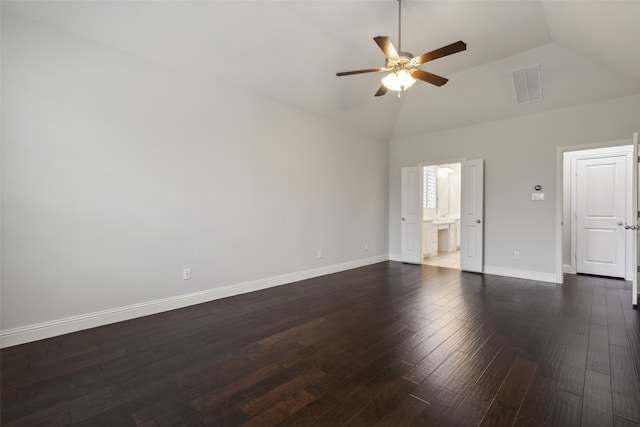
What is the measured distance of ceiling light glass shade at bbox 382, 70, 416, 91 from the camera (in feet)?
9.50

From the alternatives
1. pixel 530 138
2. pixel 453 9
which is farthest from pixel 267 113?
pixel 530 138

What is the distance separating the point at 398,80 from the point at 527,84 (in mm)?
2829

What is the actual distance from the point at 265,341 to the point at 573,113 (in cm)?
567

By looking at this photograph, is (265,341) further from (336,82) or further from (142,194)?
(336,82)

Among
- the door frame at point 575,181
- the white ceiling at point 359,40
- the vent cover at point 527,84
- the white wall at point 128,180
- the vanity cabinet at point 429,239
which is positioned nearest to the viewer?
the white wall at point 128,180

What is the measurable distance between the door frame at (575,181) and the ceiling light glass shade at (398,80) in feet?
13.6

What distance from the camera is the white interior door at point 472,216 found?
534 cm

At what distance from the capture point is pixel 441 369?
6.95ft

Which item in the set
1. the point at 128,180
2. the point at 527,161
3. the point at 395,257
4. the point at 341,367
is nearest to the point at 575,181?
the point at 527,161

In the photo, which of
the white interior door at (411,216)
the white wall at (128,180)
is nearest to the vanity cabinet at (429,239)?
the white interior door at (411,216)

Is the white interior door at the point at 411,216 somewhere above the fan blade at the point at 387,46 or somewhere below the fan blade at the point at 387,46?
below

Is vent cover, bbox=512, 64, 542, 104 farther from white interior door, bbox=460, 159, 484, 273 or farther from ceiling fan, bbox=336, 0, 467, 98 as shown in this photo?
ceiling fan, bbox=336, 0, 467, 98

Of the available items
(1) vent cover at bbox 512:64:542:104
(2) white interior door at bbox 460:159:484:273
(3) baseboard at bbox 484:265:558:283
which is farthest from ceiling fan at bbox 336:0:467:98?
(3) baseboard at bbox 484:265:558:283

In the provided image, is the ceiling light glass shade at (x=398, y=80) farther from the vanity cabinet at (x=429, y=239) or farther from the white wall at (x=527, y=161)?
the vanity cabinet at (x=429, y=239)
